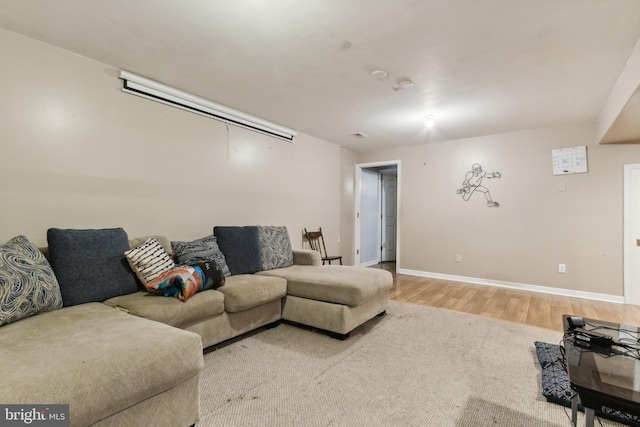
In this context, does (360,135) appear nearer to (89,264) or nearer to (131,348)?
(89,264)

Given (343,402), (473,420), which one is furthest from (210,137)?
(473,420)

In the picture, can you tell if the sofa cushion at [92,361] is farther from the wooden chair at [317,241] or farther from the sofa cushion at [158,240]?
the wooden chair at [317,241]

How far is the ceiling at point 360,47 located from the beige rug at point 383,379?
2.34 metres

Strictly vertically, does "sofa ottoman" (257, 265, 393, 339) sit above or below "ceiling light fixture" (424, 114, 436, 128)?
below

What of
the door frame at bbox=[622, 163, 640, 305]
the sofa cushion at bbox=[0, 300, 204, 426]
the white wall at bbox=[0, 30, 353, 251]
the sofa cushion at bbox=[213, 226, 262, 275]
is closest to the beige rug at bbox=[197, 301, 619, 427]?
the sofa cushion at bbox=[0, 300, 204, 426]

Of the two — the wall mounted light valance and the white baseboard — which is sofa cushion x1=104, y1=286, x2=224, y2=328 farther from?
the white baseboard

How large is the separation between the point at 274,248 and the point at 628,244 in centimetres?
440

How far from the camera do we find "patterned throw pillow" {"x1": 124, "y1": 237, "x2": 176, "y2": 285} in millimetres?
2312

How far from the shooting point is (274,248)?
356 centimetres

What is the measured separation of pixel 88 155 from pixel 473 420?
329 centimetres

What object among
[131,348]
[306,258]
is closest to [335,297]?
[306,258]

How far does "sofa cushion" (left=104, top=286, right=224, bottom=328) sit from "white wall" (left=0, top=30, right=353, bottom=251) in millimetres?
873

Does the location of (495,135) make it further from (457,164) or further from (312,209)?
(312,209)

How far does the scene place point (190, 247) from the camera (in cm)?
277
